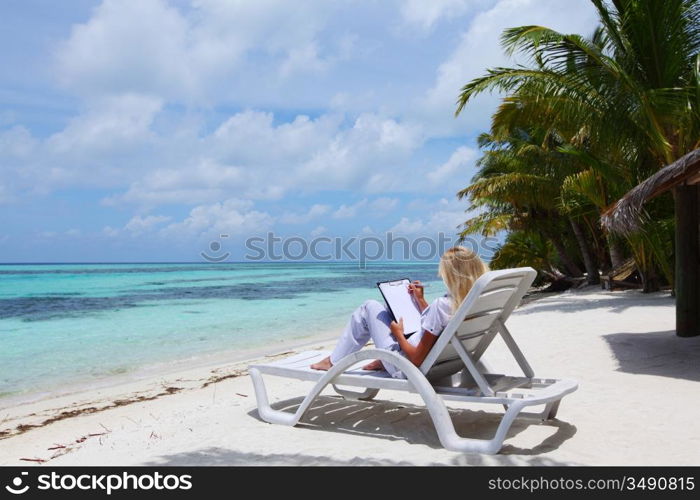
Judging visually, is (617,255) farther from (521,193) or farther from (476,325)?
(476,325)

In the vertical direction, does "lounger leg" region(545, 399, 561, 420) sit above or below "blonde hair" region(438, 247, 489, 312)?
below

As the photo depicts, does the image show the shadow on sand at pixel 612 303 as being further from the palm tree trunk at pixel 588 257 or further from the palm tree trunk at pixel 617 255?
the palm tree trunk at pixel 588 257

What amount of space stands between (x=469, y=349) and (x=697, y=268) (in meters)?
5.41

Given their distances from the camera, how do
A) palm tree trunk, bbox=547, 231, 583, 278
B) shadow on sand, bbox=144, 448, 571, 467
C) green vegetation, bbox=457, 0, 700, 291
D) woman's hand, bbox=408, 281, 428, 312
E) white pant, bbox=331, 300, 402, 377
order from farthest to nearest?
1. palm tree trunk, bbox=547, 231, 583, 278
2. green vegetation, bbox=457, 0, 700, 291
3. woman's hand, bbox=408, 281, 428, 312
4. white pant, bbox=331, 300, 402, 377
5. shadow on sand, bbox=144, 448, 571, 467

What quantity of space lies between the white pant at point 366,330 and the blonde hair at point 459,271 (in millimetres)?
528

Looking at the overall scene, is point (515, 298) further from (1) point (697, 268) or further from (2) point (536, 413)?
(1) point (697, 268)

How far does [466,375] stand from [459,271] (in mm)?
833

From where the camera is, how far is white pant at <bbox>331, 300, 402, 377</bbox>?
13.8ft

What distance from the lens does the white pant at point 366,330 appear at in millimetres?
4203

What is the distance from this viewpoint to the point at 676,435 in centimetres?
387

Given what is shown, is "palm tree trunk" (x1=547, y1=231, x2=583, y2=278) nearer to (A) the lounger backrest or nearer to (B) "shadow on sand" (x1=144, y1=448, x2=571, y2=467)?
(A) the lounger backrest

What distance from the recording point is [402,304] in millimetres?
4395

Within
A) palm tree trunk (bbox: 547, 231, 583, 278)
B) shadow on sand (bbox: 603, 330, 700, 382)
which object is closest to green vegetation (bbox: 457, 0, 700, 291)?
shadow on sand (bbox: 603, 330, 700, 382)

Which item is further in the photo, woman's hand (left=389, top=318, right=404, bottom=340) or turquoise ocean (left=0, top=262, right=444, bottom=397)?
turquoise ocean (left=0, top=262, right=444, bottom=397)
